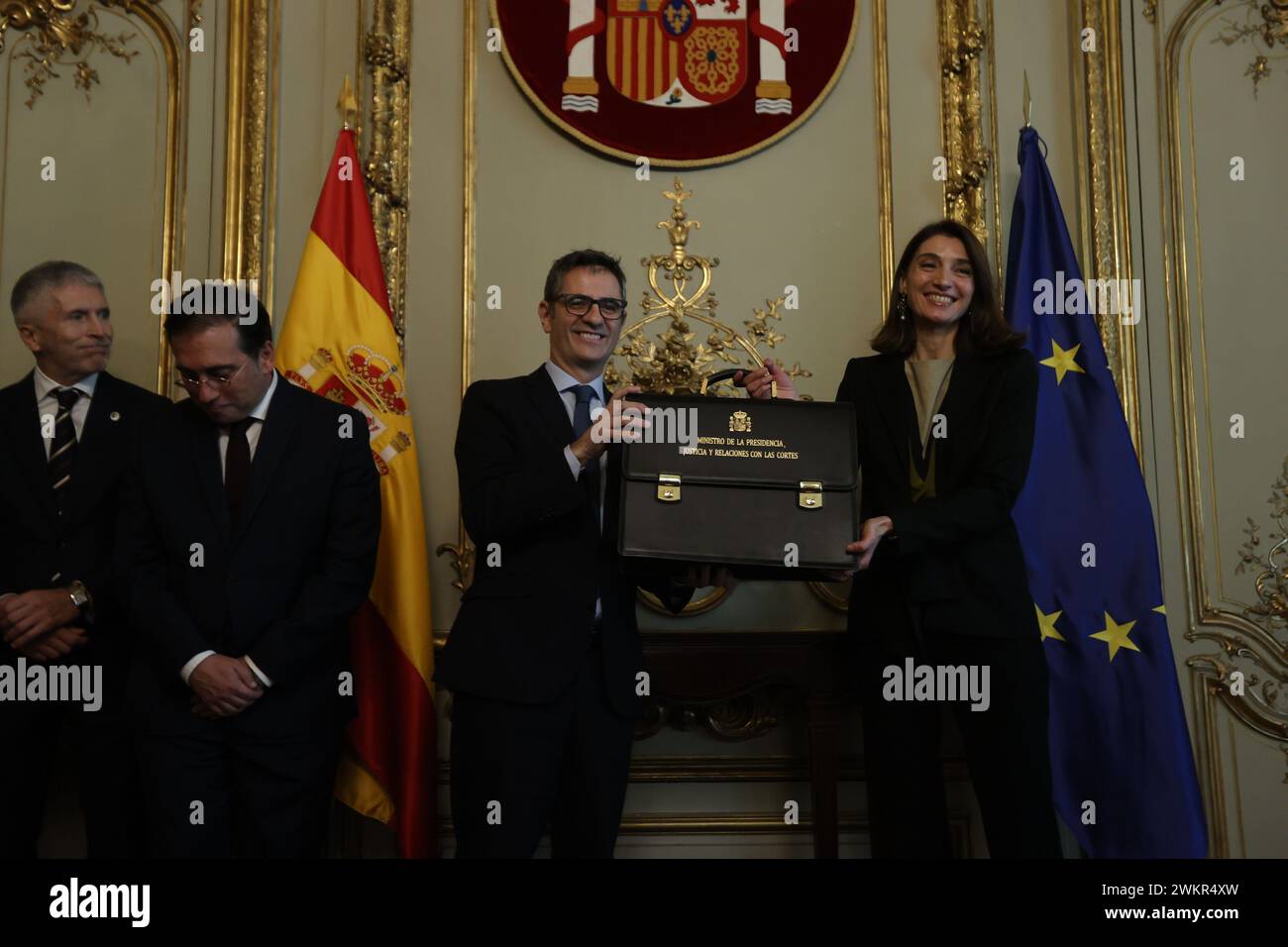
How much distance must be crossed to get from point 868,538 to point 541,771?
33.5 inches

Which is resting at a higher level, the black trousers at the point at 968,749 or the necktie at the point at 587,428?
the necktie at the point at 587,428

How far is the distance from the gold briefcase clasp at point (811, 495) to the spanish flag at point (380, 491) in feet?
4.28

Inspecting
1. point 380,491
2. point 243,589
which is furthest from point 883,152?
point 243,589

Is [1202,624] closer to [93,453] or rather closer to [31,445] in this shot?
[93,453]

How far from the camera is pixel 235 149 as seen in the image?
4.01 metres

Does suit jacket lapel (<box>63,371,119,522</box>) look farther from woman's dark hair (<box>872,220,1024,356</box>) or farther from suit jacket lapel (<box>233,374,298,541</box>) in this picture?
woman's dark hair (<box>872,220,1024,356</box>)

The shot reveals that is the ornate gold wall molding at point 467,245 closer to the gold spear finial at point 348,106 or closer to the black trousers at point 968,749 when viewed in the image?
the gold spear finial at point 348,106

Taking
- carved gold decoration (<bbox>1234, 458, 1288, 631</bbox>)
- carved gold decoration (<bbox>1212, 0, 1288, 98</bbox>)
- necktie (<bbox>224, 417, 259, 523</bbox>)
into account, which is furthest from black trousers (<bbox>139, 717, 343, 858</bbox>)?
carved gold decoration (<bbox>1212, 0, 1288, 98</bbox>)

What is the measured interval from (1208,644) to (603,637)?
219 cm

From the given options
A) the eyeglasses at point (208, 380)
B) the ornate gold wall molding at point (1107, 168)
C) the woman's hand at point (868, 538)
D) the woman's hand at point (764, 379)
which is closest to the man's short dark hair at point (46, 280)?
the eyeglasses at point (208, 380)

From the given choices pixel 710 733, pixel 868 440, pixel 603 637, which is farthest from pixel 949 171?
pixel 603 637

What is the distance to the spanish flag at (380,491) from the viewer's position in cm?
345

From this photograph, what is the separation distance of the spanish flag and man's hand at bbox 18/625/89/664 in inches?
27.6

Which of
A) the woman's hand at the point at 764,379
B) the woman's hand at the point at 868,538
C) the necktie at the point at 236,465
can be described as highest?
the woman's hand at the point at 764,379
